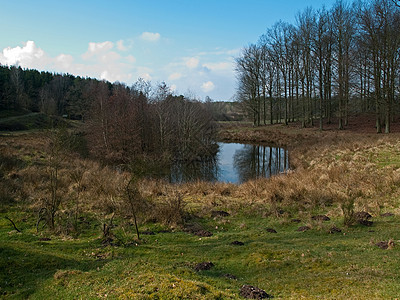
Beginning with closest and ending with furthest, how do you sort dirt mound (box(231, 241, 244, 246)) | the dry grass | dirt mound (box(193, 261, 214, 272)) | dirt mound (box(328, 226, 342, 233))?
dirt mound (box(193, 261, 214, 272)), dirt mound (box(231, 241, 244, 246)), dirt mound (box(328, 226, 342, 233)), the dry grass

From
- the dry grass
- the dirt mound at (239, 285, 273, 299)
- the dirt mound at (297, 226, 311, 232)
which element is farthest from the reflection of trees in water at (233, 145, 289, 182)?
the dirt mound at (239, 285, 273, 299)

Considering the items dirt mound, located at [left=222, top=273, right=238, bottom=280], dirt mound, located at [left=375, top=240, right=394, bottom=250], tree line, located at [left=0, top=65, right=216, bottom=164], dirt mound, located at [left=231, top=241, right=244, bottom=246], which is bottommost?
dirt mound, located at [left=231, top=241, right=244, bottom=246]

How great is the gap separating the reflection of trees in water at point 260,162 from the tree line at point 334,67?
9.07m

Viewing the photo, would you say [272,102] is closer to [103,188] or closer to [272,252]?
[103,188]

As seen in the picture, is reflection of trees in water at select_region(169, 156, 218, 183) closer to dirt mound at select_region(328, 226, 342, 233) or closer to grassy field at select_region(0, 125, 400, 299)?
grassy field at select_region(0, 125, 400, 299)

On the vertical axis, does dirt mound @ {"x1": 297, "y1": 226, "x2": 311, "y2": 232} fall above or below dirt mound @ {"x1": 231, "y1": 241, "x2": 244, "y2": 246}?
above

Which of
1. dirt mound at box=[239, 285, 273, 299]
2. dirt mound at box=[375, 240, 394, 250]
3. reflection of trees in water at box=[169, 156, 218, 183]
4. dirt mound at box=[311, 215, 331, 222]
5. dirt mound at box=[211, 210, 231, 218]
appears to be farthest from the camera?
reflection of trees in water at box=[169, 156, 218, 183]

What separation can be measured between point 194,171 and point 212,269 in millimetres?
18548

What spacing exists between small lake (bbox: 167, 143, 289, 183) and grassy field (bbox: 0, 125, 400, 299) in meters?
6.48

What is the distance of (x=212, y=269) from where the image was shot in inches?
222

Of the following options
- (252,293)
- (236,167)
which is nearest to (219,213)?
(252,293)

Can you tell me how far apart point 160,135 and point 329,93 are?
25.3 m

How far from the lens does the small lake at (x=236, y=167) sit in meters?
21.6

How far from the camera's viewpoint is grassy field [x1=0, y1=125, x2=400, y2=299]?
Result: 441cm
